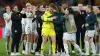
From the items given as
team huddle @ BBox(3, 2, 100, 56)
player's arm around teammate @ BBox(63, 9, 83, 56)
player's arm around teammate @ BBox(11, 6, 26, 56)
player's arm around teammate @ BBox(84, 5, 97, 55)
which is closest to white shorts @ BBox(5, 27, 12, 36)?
team huddle @ BBox(3, 2, 100, 56)

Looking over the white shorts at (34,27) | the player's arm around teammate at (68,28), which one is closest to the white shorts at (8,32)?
the white shorts at (34,27)

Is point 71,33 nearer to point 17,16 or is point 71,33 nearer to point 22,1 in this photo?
point 17,16

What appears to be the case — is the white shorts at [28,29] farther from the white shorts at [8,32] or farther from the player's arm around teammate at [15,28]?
the white shorts at [8,32]

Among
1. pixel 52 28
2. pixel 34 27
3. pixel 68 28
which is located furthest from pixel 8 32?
pixel 68 28

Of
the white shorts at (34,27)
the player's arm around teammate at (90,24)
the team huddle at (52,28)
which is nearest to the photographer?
the team huddle at (52,28)

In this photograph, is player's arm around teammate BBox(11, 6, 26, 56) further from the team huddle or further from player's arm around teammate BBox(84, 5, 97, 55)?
player's arm around teammate BBox(84, 5, 97, 55)

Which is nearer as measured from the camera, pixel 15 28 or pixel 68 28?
pixel 68 28

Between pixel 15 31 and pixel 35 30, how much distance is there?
1.18m

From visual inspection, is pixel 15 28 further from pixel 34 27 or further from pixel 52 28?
pixel 52 28

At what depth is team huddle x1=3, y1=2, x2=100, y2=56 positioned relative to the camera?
1527 cm

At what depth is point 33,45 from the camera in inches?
683

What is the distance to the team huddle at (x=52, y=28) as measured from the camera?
1527cm

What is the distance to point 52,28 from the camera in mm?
15391

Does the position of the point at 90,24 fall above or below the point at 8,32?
above
